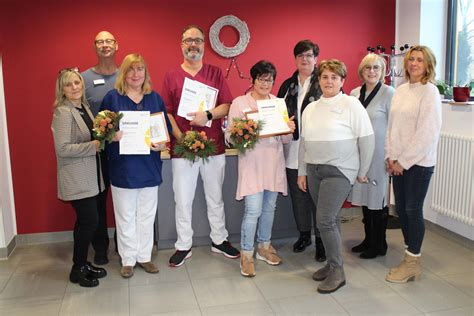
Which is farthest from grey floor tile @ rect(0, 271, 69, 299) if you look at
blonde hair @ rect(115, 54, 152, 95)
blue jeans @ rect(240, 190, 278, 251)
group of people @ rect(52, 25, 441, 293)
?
blonde hair @ rect(115, 54, 152, 95)

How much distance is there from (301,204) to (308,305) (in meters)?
0.92

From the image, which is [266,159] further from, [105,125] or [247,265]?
[105,125]

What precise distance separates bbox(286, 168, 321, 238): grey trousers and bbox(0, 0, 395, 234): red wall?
1.31m

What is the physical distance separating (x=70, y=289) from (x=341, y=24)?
3.44 m

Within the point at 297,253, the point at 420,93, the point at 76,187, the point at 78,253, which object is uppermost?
the point at 420,93

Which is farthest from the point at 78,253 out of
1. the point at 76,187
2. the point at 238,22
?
the point at 238,22

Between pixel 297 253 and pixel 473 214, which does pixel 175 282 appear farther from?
pixel 473 214

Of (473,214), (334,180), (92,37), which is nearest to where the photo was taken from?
(334,180)

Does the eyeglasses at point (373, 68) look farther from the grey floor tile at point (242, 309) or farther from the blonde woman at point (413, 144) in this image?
the grey floor tile at point (242, 309)

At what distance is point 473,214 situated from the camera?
3.63 meters

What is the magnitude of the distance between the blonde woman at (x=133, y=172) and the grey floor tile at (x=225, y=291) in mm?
541

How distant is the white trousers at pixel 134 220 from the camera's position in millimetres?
3102

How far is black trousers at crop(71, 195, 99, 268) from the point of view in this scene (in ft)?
9.80

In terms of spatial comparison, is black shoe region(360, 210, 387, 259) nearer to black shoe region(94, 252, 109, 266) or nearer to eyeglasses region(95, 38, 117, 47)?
black shoe region(94, 252, 109, 266)
